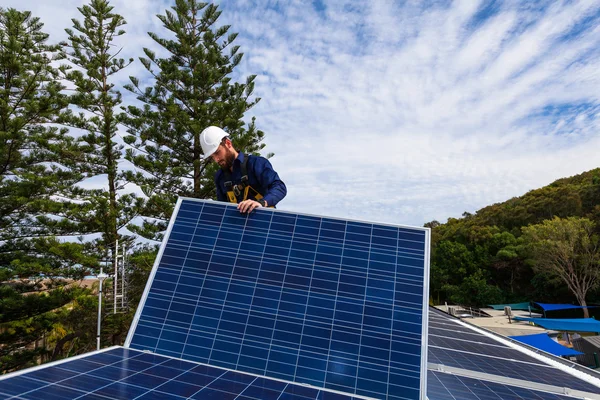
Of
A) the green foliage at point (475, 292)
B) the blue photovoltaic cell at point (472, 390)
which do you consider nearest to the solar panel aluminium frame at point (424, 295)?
the blue photovoltaic cell at point (472, 390)

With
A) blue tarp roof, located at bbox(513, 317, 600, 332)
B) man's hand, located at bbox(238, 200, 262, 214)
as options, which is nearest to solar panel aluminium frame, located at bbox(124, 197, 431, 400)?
man's hand, located at bbox(238, 200, 262, 214)

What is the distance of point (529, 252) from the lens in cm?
3706

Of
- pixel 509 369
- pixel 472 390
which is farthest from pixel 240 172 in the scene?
pixel 509 369

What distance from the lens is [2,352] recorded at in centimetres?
1530

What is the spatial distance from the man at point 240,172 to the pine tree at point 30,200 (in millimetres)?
13594

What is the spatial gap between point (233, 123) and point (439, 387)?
51.8 ft

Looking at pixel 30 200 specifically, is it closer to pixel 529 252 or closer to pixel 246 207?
pixel 246 207

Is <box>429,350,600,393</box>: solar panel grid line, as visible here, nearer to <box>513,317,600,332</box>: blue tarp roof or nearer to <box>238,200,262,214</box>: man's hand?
<box>238,200,262,214</box>: man's hand

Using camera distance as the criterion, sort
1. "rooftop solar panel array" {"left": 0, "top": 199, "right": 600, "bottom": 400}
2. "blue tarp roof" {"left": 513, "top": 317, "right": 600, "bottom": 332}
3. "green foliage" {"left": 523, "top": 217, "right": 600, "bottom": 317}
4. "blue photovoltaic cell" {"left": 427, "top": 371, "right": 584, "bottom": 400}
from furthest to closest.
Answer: "green foliage" {"left": 523, "top": 217, "right": 600, "bottom": 317}, "blue tarp roof" {"left": 513, "top": 317, "right": 600, "bottom": 332}, "blue photovoltaic cell" {"left": 427, "top": 371, "right": 584, "bottom": 400}, "rooftop solar panel array" {"left": 0, "top": 199, "right": 600, "bottom": 400}

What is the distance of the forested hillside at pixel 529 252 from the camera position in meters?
32.2

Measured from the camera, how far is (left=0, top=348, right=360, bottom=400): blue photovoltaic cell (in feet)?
6.20

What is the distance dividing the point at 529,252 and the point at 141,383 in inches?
1689

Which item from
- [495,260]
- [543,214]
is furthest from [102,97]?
[543,214]

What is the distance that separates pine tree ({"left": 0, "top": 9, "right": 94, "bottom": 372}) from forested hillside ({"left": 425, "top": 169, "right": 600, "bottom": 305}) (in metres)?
36.4
